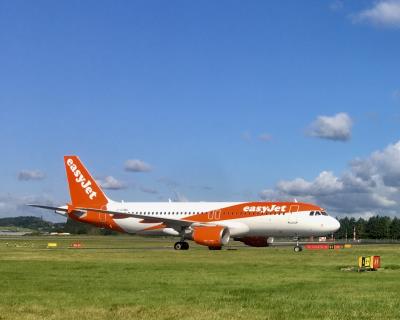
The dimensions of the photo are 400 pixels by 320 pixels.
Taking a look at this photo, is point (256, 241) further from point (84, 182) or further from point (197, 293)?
point (197, 293)

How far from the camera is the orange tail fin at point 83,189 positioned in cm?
6981

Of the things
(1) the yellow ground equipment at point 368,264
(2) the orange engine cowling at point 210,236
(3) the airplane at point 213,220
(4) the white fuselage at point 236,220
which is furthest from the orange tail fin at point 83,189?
(1) the yellow ground equipment at point 368,264

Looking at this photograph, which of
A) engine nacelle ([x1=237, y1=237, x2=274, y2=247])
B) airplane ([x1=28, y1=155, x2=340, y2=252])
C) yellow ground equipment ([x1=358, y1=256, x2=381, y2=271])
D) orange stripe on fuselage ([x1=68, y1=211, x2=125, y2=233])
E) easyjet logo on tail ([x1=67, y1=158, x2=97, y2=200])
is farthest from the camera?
easyjet logo on tail ([x1=67, y1=158, x2=97, y2=200])

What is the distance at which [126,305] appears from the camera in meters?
17.0

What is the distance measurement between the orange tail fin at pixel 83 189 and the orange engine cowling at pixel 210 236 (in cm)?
1536

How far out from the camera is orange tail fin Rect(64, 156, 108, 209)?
69.8 meters

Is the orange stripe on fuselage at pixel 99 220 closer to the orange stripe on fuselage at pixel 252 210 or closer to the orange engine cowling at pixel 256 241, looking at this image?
the orange stripe on fuselage at pixel 252 210

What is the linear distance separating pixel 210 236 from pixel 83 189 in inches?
769

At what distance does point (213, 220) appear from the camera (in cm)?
6169

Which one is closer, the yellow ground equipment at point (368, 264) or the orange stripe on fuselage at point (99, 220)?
the yellow ground equipment at point (368, 264)

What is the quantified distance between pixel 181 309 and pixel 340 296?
5492 millimetres

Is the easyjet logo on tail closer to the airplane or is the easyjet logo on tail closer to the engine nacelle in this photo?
the airplane

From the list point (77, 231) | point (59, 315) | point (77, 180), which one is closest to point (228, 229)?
point (77, 180)

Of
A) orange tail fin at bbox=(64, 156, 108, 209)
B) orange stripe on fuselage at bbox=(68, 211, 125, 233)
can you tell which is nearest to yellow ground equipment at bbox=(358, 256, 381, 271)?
orange stripe on fuselage at bbox=(68, 211, 125, 233)
